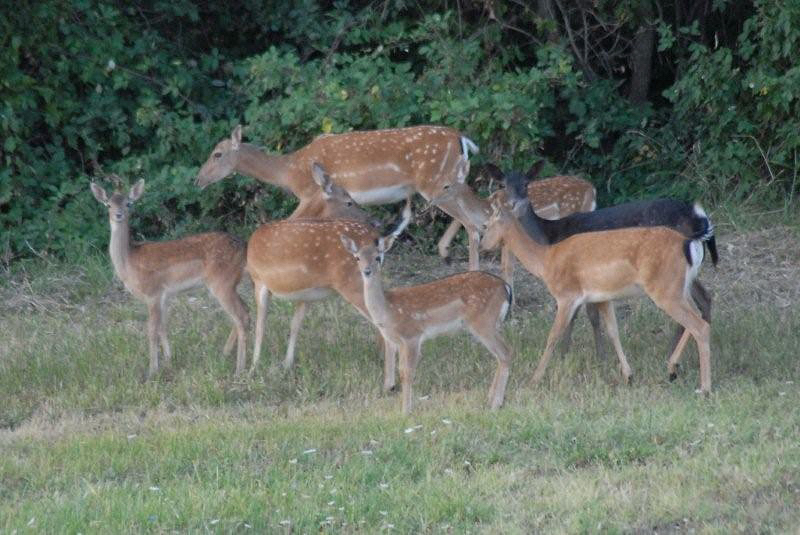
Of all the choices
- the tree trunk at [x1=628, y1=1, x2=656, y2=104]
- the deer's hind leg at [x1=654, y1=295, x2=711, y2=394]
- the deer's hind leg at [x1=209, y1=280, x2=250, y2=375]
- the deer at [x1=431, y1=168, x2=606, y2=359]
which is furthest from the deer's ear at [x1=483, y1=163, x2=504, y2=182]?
the tree trunk at [x1=628, y1=1, x2=656, y2=104]

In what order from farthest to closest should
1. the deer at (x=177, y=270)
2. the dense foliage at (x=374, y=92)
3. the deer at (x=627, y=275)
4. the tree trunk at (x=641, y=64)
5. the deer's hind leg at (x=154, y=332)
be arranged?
the tree trunk at (x=641, y=64) < the dense foliage at (x=374, y=92) < the deer at (x=177, y=270) < the deer's hind leg at (x=154, y=332) < the deer at (x=627, y=275)

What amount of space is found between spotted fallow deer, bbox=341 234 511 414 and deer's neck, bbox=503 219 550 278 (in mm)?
813

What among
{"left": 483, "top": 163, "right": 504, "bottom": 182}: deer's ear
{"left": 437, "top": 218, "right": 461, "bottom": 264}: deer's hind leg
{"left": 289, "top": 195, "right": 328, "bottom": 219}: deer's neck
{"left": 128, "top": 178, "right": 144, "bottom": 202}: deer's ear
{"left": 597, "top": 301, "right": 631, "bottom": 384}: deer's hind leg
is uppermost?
{"left": 128, "top": 178, "right": 144, "bottom": 202}: deer's ear

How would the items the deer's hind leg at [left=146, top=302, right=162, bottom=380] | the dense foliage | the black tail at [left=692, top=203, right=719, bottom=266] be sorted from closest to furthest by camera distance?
1. the black tail at [left=692, top=203, right=719, bottom=266]
2. the deer's hind leg at [left=146, top=302, right=162, bottom=380]
3. the dense foliage

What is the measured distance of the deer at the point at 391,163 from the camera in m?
12.5

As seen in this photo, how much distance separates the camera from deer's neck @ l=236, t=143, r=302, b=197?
1287 cm

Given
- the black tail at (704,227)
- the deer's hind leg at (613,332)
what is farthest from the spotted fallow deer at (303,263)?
the black tail at (704,227)

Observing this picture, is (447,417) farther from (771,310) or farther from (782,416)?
(771,310)

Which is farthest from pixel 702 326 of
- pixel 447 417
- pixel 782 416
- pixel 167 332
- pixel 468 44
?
pixel 468 44

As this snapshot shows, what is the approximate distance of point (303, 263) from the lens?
10.4m

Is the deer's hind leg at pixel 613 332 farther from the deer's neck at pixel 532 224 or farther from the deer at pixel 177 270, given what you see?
the deer at pixel 177 270

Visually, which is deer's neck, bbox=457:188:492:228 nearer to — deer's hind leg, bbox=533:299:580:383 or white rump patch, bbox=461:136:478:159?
white rump patch, bbox=461:136:478:159

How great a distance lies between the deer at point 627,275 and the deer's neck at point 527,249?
3 cm

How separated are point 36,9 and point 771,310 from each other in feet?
22.4
